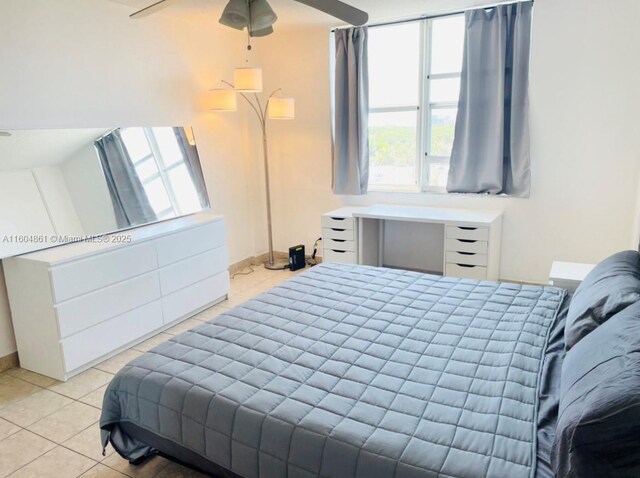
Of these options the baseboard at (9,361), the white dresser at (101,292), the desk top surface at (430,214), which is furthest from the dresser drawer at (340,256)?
the baseboard at (9,361)

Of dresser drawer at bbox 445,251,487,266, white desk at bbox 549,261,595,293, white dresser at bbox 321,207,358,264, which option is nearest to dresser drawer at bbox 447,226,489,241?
dresser drawer at bbox 445,251,487,266

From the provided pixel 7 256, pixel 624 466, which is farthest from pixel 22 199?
pixel 624 466

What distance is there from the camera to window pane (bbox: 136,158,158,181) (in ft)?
12.3

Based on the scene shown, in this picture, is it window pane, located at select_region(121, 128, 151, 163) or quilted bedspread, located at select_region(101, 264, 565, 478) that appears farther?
window pane, located at select_region(121, 128, 151, 163)

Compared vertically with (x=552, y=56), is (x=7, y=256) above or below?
below

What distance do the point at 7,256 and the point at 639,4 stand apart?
4694 mm

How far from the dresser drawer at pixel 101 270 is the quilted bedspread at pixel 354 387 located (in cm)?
110

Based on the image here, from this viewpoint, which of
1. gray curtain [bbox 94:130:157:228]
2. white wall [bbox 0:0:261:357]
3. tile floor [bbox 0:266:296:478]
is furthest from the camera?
gray curtain [bbox 94:130:157:228]

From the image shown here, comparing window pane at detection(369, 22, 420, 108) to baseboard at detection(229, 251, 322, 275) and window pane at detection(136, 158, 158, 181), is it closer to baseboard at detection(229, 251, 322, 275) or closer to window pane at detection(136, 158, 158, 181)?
baseboard at detection(229, 251, 322, 275)

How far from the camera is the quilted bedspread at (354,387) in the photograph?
146 centimetres

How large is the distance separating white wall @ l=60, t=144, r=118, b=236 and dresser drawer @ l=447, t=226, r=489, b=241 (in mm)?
2681

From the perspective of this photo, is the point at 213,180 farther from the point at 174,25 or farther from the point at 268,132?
the point at 174,25

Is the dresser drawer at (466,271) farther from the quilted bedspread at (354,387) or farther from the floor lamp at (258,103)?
the floor lamp at (258,103)

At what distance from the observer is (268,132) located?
17.3 feet
